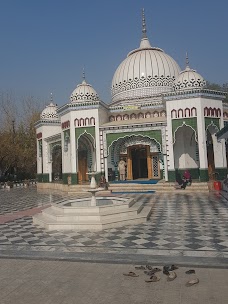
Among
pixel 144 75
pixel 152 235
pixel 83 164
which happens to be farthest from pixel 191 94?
pixel 152 235

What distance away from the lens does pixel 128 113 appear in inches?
943

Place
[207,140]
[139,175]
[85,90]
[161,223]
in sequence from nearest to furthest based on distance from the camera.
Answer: [161,223] → [207,140] → [85,90] → [139,175]

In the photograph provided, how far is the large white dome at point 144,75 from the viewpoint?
25.6 m

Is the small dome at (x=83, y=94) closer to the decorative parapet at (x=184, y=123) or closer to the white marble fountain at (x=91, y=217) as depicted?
the decorative parapet at (x=184, y=123)

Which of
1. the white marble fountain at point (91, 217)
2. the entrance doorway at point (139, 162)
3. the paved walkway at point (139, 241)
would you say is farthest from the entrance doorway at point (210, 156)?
the white marble fountain at point (91, 217)

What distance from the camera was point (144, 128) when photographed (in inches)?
814

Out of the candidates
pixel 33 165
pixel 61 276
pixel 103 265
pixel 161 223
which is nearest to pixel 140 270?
pixel 103 265

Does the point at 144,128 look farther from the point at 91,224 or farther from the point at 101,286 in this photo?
the point at 101,286

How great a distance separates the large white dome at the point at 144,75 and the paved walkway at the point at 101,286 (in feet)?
70.6

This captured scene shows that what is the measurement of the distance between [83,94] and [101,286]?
18650 mm

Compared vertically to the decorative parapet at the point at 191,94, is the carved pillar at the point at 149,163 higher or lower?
lower

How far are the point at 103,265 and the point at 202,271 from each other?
174 centimetres

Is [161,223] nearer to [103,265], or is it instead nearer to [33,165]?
[103,265]

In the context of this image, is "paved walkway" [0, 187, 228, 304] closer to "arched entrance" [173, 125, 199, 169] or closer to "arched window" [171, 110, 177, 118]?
"arched window" [171, 110, 177, 118]
